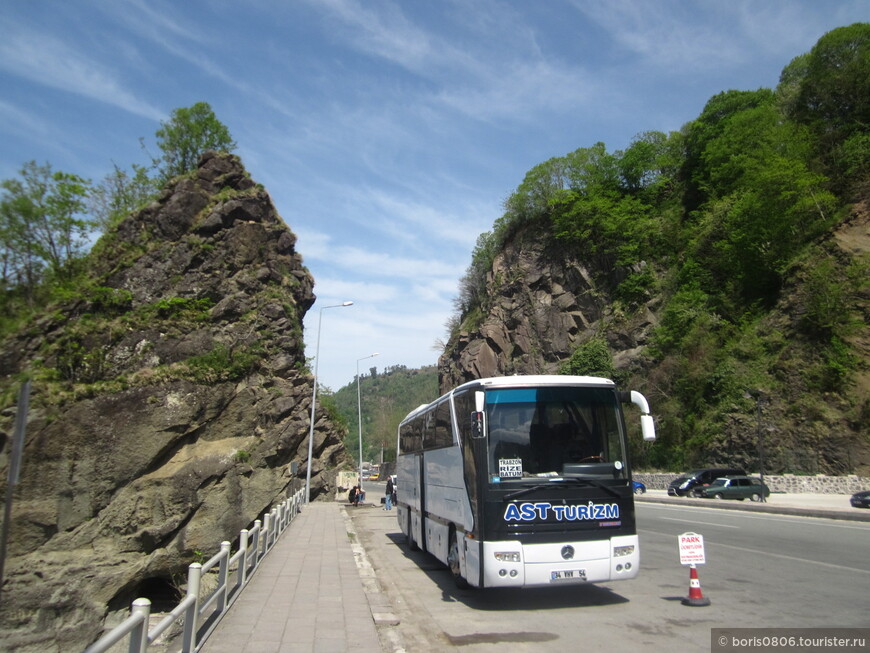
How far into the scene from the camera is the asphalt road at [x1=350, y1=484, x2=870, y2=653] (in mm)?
7113

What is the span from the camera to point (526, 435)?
8.64m

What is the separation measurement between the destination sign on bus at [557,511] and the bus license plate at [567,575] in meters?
0.67

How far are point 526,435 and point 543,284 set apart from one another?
51.2 meters

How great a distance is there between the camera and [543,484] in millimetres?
8367

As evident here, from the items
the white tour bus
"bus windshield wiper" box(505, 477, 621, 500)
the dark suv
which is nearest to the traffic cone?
the white tour bus

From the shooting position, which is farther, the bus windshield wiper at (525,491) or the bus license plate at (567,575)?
the bus windshield wiper at (525,491)

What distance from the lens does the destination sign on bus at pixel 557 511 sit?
8.21 m

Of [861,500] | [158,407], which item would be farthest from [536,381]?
[158,407]

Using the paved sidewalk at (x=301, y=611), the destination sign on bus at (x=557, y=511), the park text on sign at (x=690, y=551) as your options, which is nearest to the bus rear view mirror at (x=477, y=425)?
the destination sign on bus at (x=557, y=511)

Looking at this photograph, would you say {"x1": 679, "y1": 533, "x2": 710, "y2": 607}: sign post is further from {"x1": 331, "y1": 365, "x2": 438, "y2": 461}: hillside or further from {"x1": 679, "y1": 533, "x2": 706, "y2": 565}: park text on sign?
{"x1": 331, "y1": 365, "x2": 438, "y2": 461}: hillside

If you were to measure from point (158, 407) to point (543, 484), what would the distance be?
2791 cm

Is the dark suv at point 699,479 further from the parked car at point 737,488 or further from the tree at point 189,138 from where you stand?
the tree at point 189,138

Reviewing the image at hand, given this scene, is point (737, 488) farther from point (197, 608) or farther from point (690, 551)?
point (197, 608)

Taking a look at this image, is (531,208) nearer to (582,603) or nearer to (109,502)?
(109,502)
